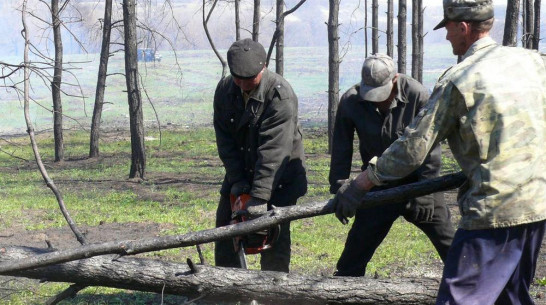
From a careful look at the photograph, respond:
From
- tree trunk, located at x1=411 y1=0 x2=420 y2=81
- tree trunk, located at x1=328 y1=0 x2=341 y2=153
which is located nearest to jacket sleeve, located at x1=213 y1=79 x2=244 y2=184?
tree trunk, located at x1=328 y1=0 x2=341 y2=153

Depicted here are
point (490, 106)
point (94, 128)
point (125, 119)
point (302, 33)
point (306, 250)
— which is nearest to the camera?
point (490, 106)

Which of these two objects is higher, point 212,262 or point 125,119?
point 212,262

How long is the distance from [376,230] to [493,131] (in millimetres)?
2128

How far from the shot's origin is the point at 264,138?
5551mm

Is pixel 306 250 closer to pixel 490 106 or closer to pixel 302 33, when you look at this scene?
pixel 490 106

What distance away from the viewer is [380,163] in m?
3.73

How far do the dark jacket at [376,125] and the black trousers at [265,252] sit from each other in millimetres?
685

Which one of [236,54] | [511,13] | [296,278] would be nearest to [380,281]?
[296,278]

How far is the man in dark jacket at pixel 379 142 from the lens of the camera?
5133 millimetres

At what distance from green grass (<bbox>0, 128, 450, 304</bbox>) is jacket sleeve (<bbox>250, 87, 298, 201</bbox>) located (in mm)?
959

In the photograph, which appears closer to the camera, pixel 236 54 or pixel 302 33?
pixel 236 54

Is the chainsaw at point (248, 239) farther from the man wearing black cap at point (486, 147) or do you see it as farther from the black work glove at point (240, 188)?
the man wearing black cap at point (486, 147)

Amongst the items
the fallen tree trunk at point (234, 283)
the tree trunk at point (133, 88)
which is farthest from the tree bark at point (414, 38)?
the fallen tree trunk at point (234, 283)

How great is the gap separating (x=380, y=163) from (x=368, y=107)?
5.45 feet
